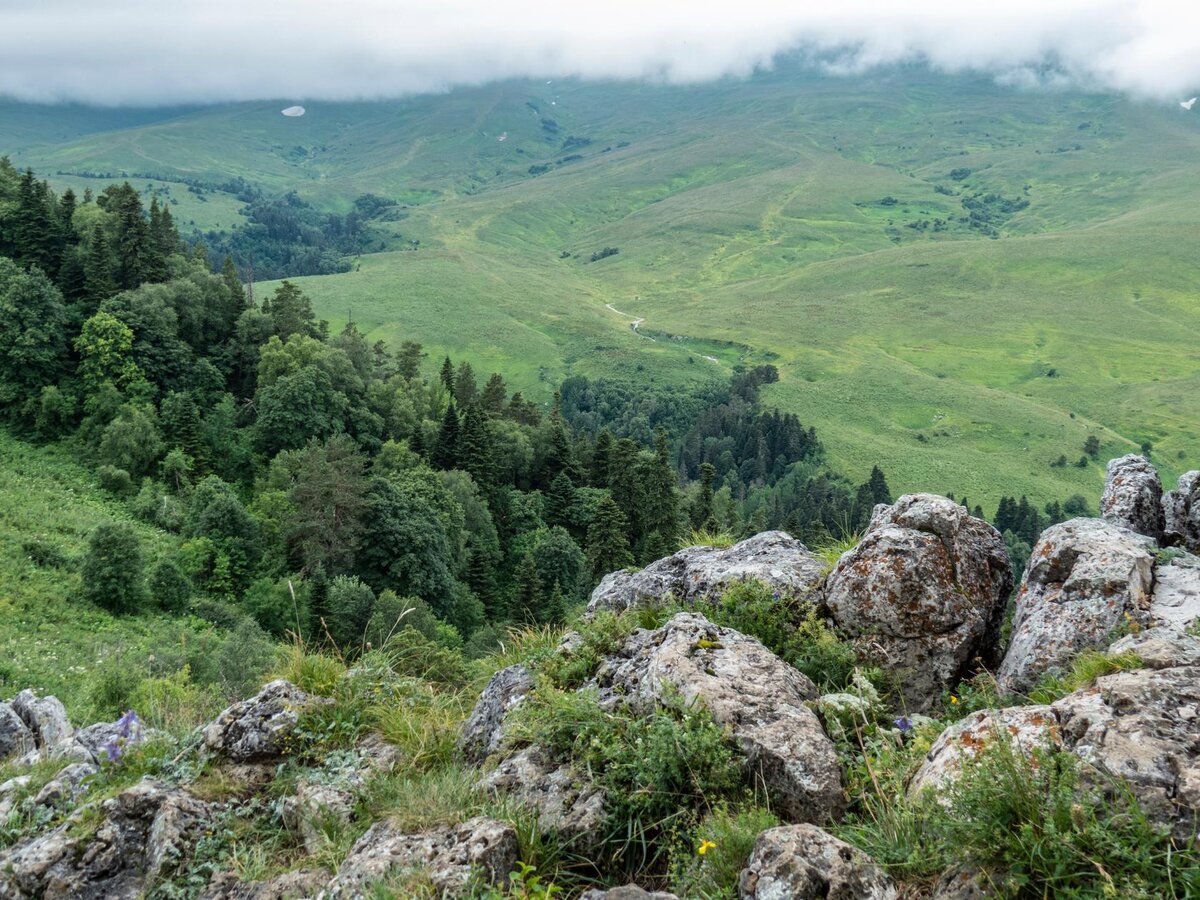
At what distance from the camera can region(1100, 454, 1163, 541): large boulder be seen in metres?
12.6

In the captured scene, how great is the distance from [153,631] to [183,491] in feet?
73.4

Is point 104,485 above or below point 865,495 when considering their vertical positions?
above

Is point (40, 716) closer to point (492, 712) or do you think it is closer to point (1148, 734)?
point (492, 712)

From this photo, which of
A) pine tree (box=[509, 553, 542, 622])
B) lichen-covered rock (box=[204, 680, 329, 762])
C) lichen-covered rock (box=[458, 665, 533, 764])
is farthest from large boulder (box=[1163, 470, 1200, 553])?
pine tree (box=[509, 553, 542, 622])

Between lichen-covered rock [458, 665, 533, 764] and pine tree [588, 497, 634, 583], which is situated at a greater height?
lichen-covered rock [458, 665, 533, 764]

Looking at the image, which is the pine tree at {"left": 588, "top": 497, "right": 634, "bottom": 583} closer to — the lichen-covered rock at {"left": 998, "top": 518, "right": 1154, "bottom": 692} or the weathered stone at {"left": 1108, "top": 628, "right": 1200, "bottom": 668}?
the lichen-covered rock at {"left": 998, "top": 518, "right": 1154, "bottom": 692}

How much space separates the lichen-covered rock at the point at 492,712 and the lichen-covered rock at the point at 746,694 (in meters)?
1.00

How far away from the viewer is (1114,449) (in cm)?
A: 18012

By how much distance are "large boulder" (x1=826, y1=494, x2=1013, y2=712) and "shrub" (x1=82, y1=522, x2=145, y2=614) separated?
4619cm

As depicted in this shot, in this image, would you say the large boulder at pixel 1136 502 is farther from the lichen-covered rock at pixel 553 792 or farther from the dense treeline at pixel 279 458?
the dense treeline at pixel 279 458

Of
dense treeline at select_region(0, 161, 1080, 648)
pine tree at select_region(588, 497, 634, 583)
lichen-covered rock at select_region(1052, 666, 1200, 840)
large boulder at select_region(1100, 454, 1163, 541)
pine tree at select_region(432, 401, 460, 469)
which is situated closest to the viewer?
lichen-covered rock at select_region(1052, 666, 1200, 840)

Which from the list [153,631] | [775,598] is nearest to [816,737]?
[775,598]

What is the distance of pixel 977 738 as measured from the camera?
7348 millimetres

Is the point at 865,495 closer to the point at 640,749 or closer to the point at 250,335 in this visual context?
the point at 250,335
